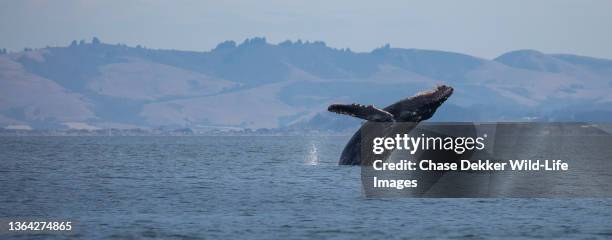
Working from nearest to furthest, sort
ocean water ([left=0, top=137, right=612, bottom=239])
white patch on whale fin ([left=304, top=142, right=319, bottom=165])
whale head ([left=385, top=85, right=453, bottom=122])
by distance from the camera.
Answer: ocean water ([left=0, top=137, right=612, bottom=239]), whale head ([left=385, top=85, right=453, bottom=122]), white patch on whale fin ([left=304, top=142, right=319, bottom=165])

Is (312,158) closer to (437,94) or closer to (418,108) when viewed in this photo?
(437,94)

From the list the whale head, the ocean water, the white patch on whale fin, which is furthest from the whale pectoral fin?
the white patch on whale fin

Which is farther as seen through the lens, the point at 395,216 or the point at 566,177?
the point at 566,177

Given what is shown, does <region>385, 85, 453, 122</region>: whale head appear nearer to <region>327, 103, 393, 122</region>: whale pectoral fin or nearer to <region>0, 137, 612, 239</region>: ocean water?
<region>327, 103, 393, 122</region>: whale pectoral fin

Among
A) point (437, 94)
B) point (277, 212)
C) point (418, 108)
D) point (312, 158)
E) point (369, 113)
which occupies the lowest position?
point (277, 212)

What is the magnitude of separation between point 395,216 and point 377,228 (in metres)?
2.88

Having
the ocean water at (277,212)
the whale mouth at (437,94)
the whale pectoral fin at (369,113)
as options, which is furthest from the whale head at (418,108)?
the ocean water at (277,212)

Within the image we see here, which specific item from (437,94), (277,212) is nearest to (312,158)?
(437,94)

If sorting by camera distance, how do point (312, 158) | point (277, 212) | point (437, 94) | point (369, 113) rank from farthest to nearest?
point (312, 158), point (437, 94), point (369, 113), point (277, 212)

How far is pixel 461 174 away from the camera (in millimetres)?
48531

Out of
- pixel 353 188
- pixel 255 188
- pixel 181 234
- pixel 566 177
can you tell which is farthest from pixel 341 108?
pixel 566 177

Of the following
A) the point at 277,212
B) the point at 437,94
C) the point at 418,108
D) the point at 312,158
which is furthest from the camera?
the point at 312,158

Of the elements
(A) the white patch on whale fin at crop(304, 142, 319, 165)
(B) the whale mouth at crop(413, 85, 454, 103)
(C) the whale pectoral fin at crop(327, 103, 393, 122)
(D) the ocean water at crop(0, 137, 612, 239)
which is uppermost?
(B) the whale mouth at crop(413, 85, 454, 103)

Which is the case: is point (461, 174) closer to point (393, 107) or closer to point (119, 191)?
point (393, 107)
